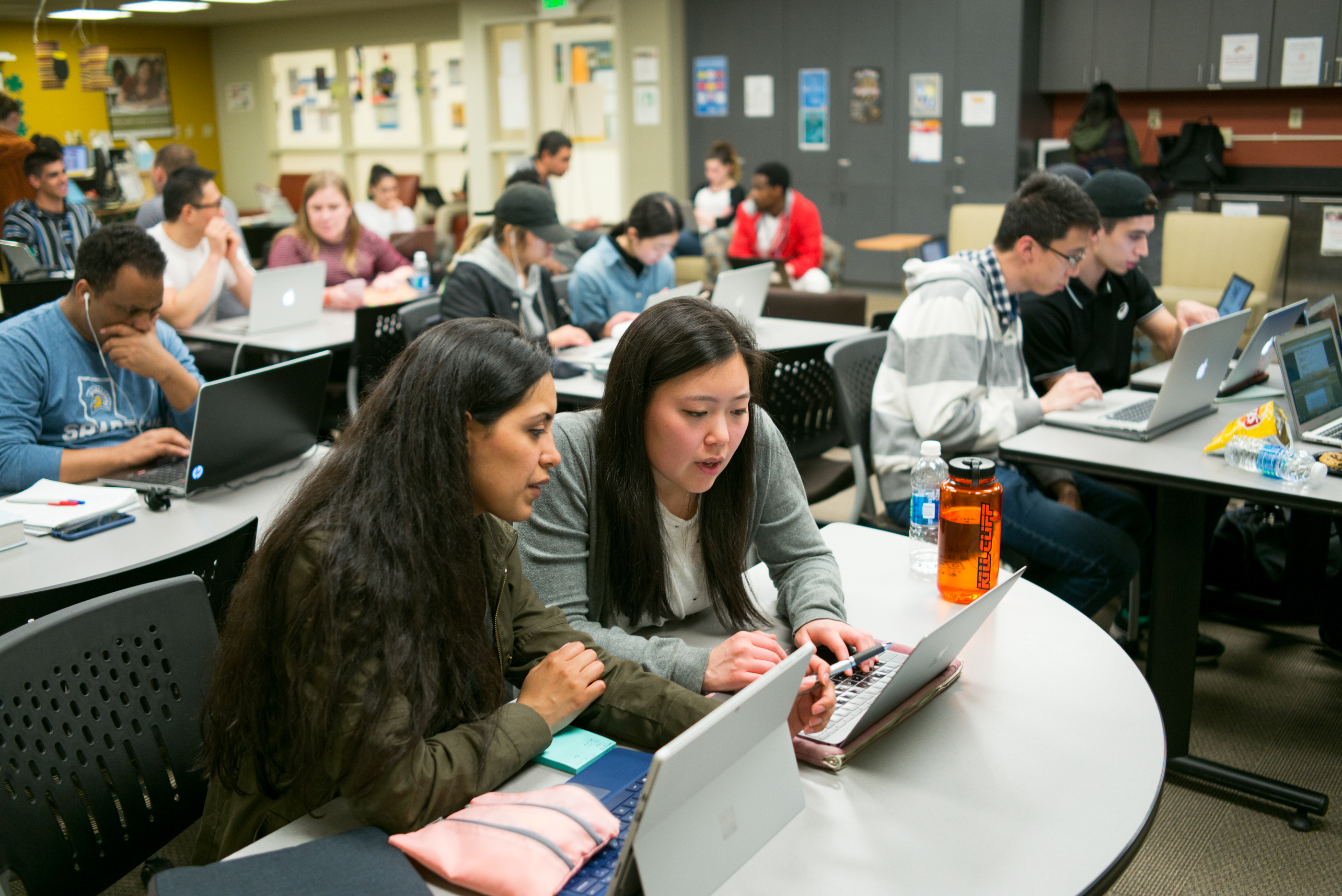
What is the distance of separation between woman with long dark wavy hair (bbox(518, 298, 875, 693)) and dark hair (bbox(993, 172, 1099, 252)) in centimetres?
127

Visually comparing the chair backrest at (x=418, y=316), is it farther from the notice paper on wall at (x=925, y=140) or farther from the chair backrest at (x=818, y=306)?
the notice paper on wall at (x=925, y=140)

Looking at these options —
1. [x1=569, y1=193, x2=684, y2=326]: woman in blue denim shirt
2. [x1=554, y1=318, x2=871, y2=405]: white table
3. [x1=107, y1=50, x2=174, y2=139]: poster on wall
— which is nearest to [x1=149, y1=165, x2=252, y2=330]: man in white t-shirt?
[x1=569, y1=193, x2=684, y2=326]: woman in blue denim shirt

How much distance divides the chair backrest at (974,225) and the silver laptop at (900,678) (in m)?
5.53

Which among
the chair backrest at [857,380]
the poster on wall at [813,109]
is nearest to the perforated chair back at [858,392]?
the chair backrest at [857,380]

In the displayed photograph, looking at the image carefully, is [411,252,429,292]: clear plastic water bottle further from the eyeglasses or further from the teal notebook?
the teal notebook

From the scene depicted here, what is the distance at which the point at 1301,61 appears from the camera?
23.4 feet

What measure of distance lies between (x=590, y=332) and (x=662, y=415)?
248 centimetres

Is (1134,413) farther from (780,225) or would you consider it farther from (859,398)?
(780,225)

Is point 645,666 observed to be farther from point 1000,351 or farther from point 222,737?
point 1000,351

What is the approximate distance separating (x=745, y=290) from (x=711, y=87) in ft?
19.6

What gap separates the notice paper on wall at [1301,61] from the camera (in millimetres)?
7059

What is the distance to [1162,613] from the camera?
8.04 ft

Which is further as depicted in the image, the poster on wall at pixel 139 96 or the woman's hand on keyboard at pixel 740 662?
the poster on wall at pixel 139 96

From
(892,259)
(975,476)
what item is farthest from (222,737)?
(892,259)
